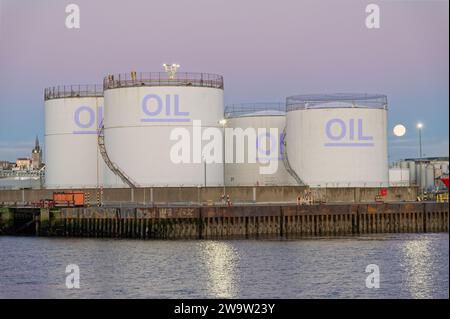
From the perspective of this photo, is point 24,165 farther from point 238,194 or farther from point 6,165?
point 238,194

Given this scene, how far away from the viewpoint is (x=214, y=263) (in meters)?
52.9

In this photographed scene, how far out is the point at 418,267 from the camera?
2014 inches

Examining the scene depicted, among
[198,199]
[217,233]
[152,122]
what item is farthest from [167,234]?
[152,122]

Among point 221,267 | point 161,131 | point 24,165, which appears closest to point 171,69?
point 161,131

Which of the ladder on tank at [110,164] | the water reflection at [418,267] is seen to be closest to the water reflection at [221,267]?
the water reflection at [418,267]

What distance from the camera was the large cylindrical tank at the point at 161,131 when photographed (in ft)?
254

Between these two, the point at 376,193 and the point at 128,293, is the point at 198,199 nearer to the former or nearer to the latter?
the point at 376,193

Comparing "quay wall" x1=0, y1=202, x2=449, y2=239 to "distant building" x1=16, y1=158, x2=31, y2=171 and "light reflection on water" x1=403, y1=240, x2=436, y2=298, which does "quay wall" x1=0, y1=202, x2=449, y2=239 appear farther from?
"distant building" x1=16, y1=158, x2=31, y2=171

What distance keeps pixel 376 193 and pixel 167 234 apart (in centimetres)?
2132

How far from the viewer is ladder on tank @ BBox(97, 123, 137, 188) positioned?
78188 millimetres

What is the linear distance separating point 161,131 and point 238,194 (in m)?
7.57

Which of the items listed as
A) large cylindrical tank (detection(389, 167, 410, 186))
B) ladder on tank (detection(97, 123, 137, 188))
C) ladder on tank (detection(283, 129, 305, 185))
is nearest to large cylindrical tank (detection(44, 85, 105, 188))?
ladder on tank (detection(97, 123, 137, 188))

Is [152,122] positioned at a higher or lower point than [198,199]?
higher
